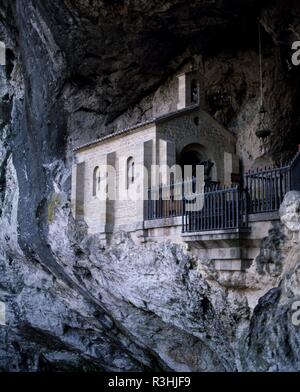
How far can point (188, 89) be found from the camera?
656 inches

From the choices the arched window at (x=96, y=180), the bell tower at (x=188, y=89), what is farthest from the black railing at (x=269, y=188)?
the arched window at (x=96, y=180)

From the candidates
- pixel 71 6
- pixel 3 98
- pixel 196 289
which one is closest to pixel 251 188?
pixel 196 289

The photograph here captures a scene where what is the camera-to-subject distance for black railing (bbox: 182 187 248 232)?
10805 millimetres

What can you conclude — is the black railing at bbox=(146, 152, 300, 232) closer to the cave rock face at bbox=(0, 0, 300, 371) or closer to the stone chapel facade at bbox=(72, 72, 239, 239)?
the cave rock face at bbox=(0, 0, 300, 371)

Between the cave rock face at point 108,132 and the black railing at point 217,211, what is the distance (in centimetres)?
82

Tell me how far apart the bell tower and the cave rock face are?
0.65 meters

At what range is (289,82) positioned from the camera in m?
16.3

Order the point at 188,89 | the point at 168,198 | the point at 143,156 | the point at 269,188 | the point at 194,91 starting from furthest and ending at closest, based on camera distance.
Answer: the point at 194,91 → the point at 188,89 → the point at 143,156 → the point at 168,198 → the point at 269,188

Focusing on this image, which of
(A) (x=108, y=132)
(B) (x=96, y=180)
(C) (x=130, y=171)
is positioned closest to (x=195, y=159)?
(C) (x=130, y=171)

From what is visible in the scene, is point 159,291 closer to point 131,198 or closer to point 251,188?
point 131,198

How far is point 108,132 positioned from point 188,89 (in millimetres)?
3818

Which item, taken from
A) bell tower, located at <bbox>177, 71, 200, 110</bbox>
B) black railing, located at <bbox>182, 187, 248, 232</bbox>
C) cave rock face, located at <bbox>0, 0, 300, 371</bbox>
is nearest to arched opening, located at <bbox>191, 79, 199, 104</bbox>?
bell tower, located at <bbox>177, 71, 200, 110</bbox>

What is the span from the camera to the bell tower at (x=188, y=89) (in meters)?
16.6

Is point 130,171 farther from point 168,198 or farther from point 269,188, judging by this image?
point 269,188
